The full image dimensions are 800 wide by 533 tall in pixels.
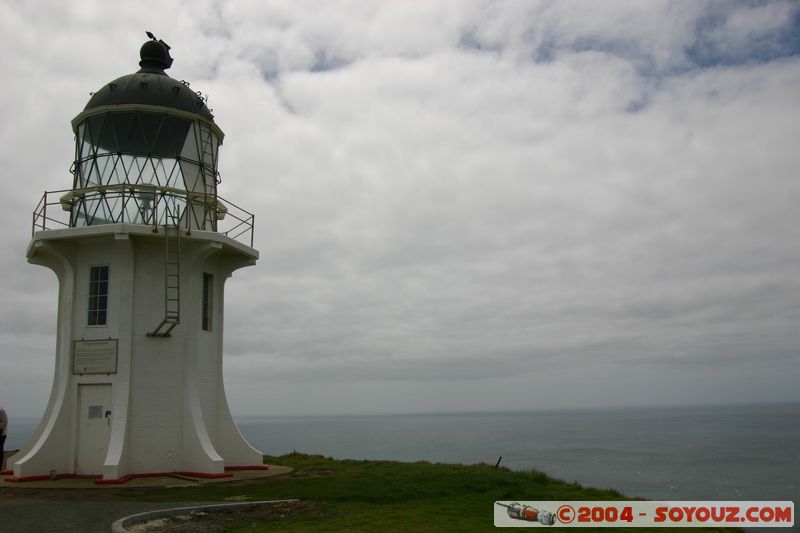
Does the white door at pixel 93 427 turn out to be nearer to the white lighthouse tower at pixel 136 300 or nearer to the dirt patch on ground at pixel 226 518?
the white lighthouse tower at pixel 136 300

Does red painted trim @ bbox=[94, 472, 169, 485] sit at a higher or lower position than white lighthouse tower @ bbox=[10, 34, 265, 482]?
lower

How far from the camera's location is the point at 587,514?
1340 centimetres

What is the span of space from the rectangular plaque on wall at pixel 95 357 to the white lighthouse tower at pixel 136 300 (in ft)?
0.09

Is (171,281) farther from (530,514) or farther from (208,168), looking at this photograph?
(530,514)

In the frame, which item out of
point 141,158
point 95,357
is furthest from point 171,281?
point 141,158

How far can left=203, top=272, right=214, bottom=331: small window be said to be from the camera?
803 inches

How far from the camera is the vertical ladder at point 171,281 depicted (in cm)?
1839

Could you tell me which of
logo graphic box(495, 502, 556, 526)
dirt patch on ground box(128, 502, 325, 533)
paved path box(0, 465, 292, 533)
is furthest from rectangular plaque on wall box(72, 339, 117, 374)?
logo graphic box(495, 502, 556, 526)

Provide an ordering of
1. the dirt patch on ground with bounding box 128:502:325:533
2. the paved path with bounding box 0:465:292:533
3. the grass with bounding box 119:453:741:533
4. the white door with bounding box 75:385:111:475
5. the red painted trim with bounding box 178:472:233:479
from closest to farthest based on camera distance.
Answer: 1. the dirt patch on ground with bounding box 128:502:325:533
2. the paved path with bounding box 0:465:292:533
3. the grass with bounding box 119:453:741:533
4. the red painted trim with bounding box 178:472:233:479
5. the white door with bounding box 75:385:111:475

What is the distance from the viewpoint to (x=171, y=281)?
19297mm

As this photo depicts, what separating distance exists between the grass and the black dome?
11014mm

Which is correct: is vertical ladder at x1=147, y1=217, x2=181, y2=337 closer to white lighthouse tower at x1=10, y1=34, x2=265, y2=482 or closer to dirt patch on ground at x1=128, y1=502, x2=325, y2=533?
white lighthouse tower at x1=10, y1=34, x2=265, y2=482

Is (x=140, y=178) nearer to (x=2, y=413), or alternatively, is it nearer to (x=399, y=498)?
(x=2, y=413)

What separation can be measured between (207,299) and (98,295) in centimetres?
307
